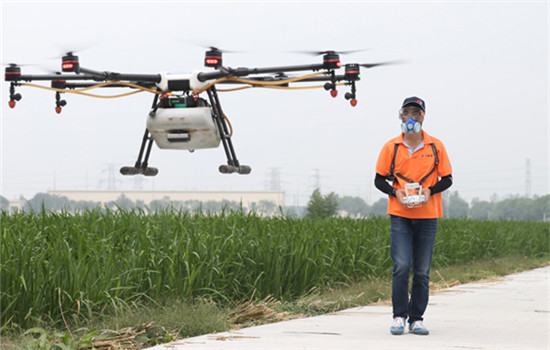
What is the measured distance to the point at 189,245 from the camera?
8.73m

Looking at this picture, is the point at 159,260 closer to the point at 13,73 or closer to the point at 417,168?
the point at 417,168

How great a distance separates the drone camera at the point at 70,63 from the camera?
48.4ft

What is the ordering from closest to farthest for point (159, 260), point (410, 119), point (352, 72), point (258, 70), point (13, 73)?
point (410, 119), point (159, 260), point (352, 72), point (258, 70), point (13, 73)

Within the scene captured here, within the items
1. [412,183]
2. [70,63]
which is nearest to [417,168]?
[412,183]

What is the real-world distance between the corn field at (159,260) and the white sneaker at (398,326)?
2036 millimetres

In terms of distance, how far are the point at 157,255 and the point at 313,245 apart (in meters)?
2.93

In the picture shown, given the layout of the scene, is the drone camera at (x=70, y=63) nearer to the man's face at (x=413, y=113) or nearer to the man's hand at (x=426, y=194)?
the man's face at (x=413, y=113)

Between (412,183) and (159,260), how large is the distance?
2957 mm

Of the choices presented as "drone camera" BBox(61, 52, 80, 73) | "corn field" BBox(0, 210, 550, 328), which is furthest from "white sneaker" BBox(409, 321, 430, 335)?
"drone camera" BBox(61, 52, 80, 73)

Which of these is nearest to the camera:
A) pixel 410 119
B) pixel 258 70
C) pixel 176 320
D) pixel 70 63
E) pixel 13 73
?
pixel 410 119

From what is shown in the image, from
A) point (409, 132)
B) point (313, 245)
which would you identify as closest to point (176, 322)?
point (409, 132)

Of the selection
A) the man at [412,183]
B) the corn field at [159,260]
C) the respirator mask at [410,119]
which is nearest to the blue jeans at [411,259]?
the man at [412,183]

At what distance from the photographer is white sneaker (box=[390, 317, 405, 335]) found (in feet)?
22.1

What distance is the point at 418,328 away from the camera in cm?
682
